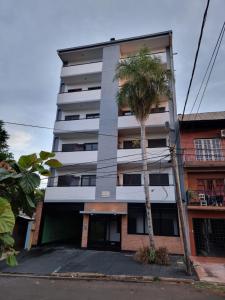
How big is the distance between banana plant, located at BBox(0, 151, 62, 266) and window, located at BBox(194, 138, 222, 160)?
15.2 metres

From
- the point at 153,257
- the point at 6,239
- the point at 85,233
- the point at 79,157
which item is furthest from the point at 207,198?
the point at 6,239

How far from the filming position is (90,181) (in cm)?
1717

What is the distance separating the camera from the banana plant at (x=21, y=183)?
7.02ft

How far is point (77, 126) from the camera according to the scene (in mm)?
18094

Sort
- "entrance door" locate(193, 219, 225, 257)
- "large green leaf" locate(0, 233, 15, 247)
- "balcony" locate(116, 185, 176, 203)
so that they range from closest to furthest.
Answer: "large green leaf" locate(0, 233, 15, 247) < "entrance door" locate(193, 219, 225, 257) < "balcony" locate(116, 185, 176, 203)

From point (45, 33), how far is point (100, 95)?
35.1 ft

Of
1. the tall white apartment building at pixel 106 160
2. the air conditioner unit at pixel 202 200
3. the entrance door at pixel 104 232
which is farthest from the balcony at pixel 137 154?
the entrance door at pixel 104 232

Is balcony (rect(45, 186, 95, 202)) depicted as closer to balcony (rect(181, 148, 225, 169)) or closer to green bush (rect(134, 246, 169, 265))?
green bush (rect(134, 246, 169, 265))

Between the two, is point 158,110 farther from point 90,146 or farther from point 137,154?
point 90,146

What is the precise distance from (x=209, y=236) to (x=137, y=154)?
7.40 m

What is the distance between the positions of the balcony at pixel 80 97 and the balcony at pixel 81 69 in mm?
2016

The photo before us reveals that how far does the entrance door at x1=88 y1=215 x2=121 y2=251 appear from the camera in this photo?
15.1 m

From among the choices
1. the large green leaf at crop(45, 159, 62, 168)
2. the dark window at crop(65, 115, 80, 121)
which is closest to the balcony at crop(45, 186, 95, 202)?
the dark window at crop(65, 115, 80, 121)

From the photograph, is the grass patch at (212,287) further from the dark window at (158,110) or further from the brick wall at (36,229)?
the dark window at (158,110)
